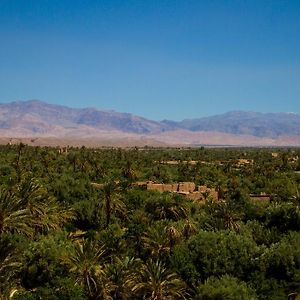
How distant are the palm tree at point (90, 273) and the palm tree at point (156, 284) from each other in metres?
1.95

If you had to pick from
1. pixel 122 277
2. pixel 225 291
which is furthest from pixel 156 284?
pixel 225 291

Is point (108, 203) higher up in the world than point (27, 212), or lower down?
lower down

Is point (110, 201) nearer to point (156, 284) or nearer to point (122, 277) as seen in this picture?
point (122, 277)

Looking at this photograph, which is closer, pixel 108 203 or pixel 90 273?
pixel 90 273

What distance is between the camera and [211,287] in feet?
102

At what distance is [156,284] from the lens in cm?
3102

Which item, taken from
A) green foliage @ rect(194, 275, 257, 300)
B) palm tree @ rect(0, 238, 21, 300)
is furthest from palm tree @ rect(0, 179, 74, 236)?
green foliage @ rect(194, 275, 257, 300)

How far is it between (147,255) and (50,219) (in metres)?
10.2

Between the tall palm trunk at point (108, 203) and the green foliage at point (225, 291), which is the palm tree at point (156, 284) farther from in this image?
the tall palm trunk at point (108, 203)

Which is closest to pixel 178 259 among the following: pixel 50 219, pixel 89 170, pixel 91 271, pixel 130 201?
pixel 91 271

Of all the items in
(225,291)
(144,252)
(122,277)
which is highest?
(225,291)

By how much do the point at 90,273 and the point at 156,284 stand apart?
15.8ft

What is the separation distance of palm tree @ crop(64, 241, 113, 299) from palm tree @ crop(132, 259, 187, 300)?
1.95m

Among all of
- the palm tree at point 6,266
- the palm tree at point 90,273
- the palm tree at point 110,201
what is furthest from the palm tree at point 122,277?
the palm tree at point 110,201
